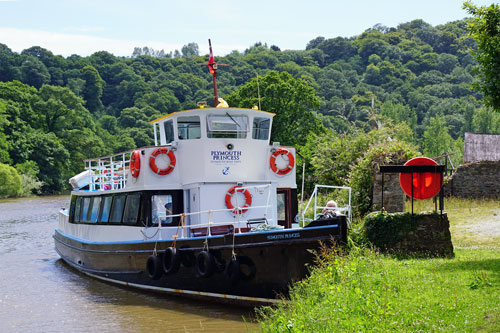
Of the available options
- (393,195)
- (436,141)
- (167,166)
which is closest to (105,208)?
(167,166)

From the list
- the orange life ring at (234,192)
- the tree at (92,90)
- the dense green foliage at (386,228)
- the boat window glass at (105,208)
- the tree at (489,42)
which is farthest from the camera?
the tree at (92,90)

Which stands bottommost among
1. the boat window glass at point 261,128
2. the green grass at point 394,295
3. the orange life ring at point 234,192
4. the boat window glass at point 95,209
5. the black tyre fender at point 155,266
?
the black tyre fender at point 155,266

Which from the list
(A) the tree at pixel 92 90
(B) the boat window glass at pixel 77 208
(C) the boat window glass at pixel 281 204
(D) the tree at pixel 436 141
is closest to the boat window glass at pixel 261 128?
(C) the boat window glass at pixel 281 204

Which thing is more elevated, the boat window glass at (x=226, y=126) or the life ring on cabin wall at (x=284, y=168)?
the boat window glass at (x=226, y=126)

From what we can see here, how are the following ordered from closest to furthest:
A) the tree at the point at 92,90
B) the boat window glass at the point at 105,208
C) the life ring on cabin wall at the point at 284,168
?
1. the life ring on cabin wall at the point at 284,168
2. the boat window glass at the point at 105,208
3. the tree at the point at 92,90

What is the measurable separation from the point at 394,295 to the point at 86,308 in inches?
355

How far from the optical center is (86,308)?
53.1 ft

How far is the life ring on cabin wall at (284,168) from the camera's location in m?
17.4

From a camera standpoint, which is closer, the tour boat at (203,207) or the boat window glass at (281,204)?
the tour boat at (203,207)

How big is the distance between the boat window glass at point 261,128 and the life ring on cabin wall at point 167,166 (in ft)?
7.47

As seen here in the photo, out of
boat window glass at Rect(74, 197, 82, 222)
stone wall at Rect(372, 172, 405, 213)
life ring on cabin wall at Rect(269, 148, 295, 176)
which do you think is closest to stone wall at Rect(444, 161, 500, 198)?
stone wall at Rect(372, 172, 405, 213)

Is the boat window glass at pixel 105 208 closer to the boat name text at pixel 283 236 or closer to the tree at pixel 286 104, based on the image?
the boat name text at pixel 283 236

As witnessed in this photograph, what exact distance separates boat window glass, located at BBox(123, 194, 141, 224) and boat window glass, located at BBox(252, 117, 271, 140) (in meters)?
3.55

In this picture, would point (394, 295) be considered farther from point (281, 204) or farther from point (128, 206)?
point (128, 206)
